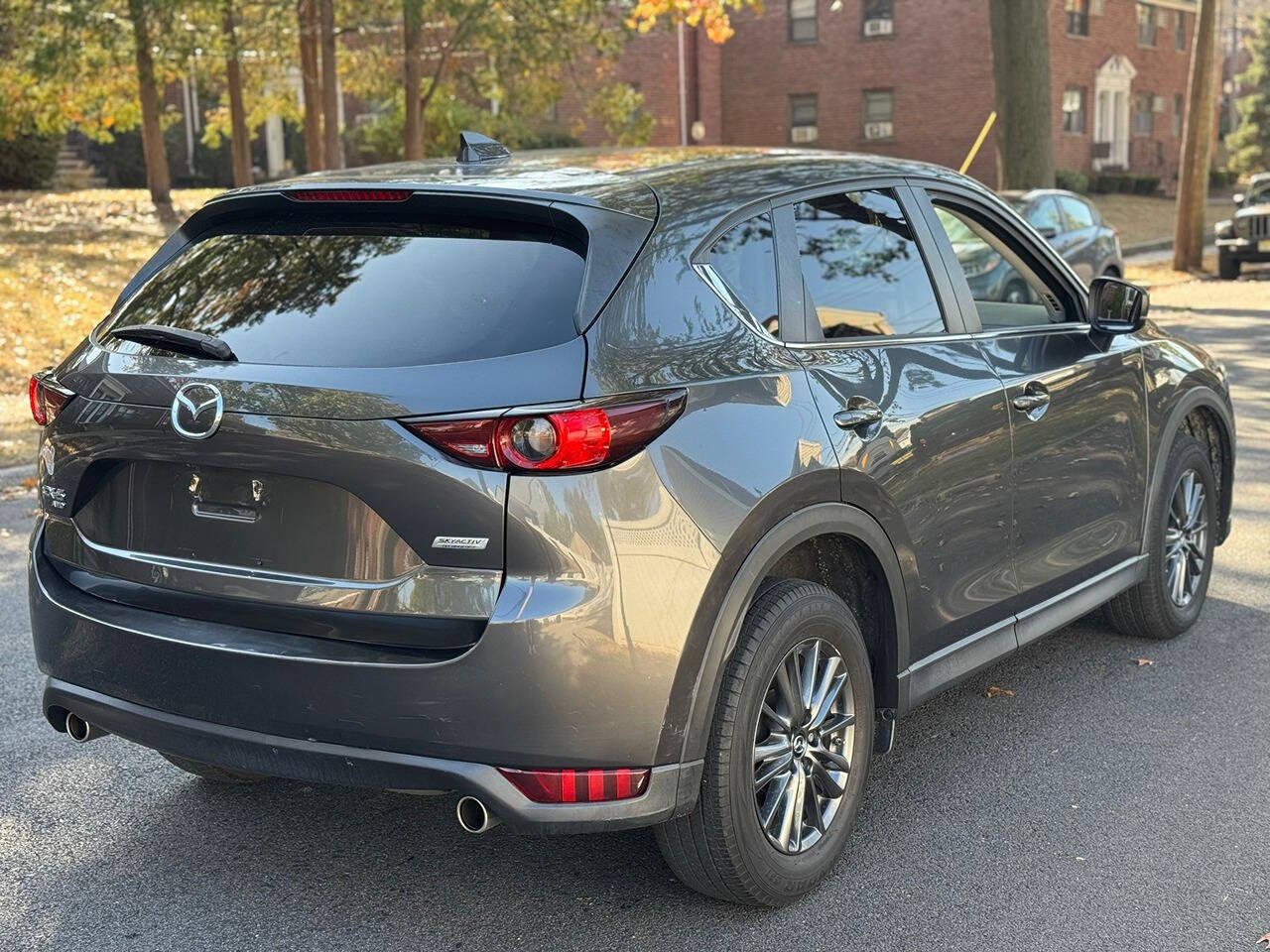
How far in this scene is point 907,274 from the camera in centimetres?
439

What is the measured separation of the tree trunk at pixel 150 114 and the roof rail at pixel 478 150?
1914 cm

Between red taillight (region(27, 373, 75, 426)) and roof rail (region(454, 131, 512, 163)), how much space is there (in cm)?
124

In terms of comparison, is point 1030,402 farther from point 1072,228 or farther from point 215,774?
point 1072,228

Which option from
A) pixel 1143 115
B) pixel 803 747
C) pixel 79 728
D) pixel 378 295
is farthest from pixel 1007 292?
pixel 1143 115

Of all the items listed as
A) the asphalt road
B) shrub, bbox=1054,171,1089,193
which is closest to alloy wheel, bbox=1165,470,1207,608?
the asphalt road

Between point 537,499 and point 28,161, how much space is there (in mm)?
32596

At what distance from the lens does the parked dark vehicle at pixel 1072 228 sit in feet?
58.1

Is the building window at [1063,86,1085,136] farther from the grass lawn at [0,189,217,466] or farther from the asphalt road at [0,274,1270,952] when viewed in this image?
the asphalt road at [0,274,1270,952]

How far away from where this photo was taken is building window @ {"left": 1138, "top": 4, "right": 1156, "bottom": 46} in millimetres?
47406

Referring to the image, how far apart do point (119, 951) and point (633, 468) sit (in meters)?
1.68

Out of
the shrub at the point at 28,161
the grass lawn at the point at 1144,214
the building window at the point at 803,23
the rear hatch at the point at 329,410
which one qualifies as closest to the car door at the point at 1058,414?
the rear hatch at the point at 329,410

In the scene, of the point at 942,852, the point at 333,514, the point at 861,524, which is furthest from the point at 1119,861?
the point at 333,514

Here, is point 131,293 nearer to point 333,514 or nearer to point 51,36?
point 333,514

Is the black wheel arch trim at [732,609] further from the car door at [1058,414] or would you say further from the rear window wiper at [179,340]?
the rear window wiper at [179,340]
